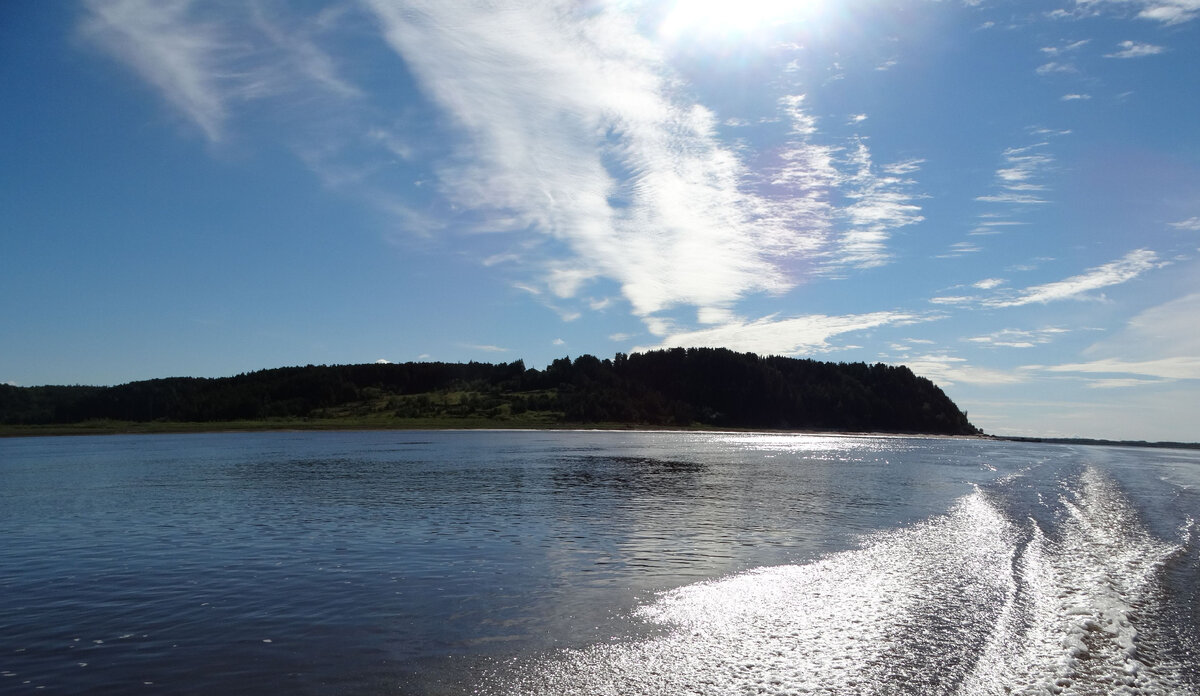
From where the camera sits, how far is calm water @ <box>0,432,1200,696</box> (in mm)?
13516

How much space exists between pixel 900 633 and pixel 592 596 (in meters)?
8.18

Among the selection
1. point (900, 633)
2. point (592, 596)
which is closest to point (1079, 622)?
point (900, 633)

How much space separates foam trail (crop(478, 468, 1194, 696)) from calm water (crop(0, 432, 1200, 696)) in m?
0.09

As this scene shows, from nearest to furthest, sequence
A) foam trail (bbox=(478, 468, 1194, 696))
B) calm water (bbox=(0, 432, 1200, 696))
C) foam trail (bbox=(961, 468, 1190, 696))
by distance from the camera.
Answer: foam trail (bbox=(478, 468, 1194, 696)) → foam trail (bbox=(961, 468, 1190, 696)) → calm water (bbox=(0, 432, 1200, 696))

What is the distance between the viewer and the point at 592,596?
19609 mm

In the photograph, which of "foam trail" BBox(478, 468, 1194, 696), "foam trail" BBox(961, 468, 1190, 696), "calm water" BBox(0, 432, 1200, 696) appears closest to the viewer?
"foam trail" BBox(478, 468, 1194, 696)

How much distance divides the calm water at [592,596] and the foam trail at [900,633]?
85mm

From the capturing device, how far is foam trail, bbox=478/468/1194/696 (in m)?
13.1

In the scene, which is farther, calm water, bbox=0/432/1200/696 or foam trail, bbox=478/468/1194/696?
calm water, bbox=0/432/1200/696

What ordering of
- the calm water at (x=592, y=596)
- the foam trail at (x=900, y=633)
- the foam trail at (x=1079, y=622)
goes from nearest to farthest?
the foam trail at (x=900, y=633) < the foam trail at (x=1079, y=622) < the calm water at (x=592, y=596)

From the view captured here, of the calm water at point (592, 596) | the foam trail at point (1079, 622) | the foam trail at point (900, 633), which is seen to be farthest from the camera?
the calm water at point (592, 596)

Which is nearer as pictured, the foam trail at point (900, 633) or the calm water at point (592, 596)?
the foam trail at point (900, 633)

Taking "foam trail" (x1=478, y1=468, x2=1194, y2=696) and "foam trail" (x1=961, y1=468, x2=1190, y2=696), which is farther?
"foam trail" (x1=961, y1=468, x2=1190, y2=696)

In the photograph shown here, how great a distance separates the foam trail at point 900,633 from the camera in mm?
13055
